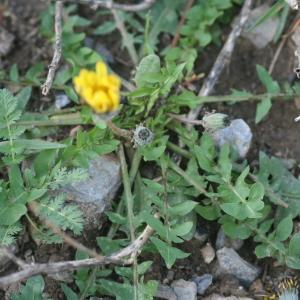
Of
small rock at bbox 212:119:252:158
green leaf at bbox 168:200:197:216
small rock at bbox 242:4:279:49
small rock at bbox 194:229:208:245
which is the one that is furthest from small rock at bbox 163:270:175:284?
small rock at bbox 242:4:279:49

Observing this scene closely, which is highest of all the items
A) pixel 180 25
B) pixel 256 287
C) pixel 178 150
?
pixel 180 25

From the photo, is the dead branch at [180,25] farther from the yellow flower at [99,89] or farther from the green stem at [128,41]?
the yellow flower at [99,89]

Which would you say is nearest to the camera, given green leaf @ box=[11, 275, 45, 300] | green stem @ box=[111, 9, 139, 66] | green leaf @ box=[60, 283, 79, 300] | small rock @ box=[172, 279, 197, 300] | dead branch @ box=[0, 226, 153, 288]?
dead branch @ box=[0, 226, 153, 288]

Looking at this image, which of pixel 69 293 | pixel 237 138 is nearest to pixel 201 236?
pixel 237 138

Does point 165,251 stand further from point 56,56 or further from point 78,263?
point 56,56

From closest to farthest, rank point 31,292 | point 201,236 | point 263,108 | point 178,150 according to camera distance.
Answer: point 31,292
point 201,236
point 178,150
point 263,108

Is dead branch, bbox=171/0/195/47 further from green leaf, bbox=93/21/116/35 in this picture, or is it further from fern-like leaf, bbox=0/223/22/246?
fern-like leaf, bbox=0/223/22/246
